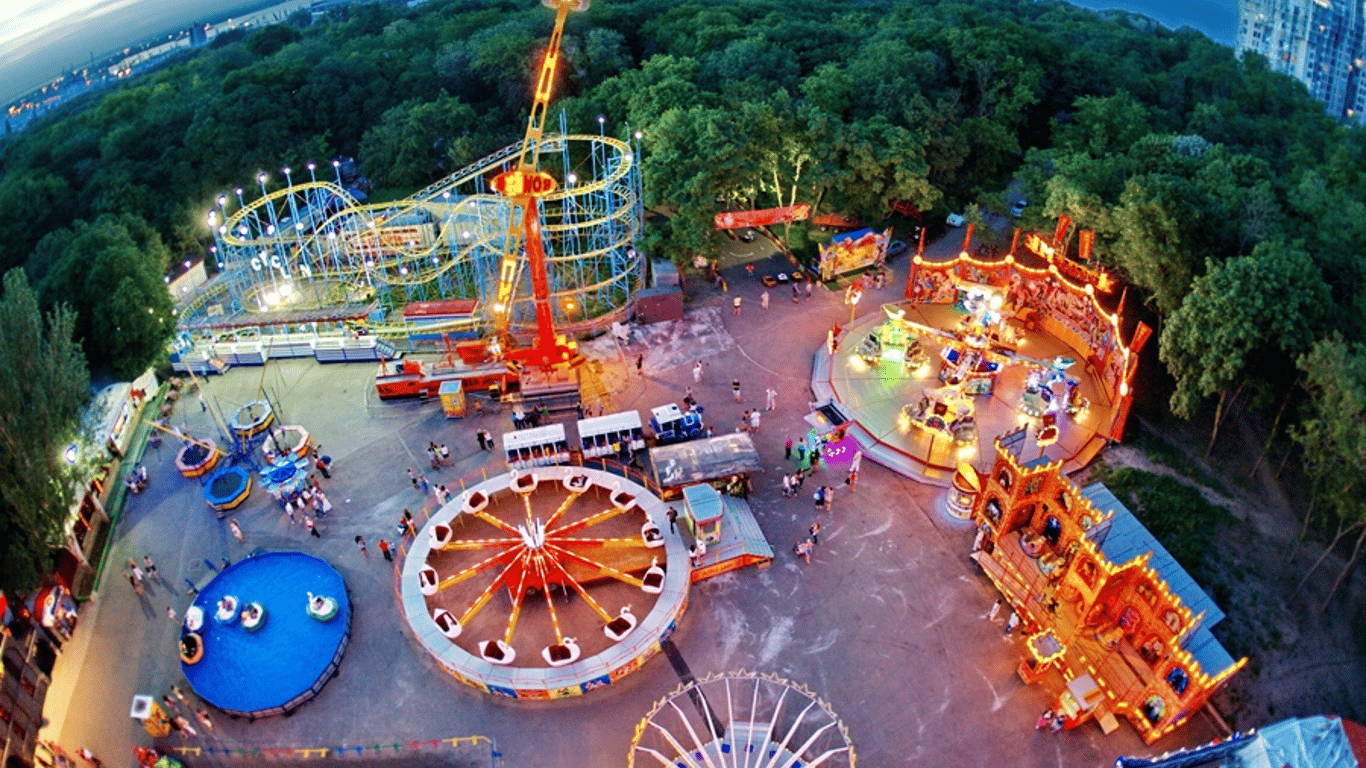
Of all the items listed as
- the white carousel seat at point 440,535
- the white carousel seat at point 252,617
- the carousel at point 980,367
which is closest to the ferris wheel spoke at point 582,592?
the white carousel seat at point 440,535

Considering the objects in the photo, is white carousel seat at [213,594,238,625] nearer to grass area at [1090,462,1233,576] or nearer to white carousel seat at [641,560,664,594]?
white carousel seat at [641,560,664,594]

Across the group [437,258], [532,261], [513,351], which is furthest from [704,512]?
[437,258]

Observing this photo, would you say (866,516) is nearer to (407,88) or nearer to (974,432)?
(974,432)

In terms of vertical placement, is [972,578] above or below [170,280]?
below

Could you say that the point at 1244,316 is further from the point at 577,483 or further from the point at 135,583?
the point at 135,583

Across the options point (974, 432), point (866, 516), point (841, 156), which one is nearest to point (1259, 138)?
point (841, 156)

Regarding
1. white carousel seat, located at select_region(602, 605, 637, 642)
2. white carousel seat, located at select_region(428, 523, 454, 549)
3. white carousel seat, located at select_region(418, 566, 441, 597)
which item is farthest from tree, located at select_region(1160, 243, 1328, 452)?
white carousel seat, located at select_region(418, 566, 441, 597)
